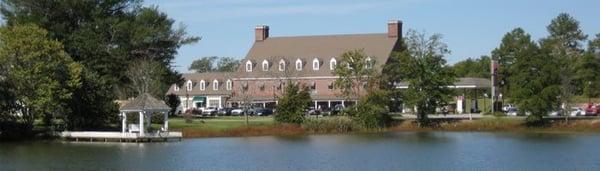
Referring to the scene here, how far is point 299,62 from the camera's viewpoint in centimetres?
11206

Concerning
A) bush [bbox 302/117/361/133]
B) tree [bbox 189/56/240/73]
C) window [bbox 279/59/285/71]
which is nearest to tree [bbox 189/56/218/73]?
tree [bbox 189/56/240/73]

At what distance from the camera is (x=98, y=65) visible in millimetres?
78500

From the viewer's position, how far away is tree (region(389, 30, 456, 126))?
8181cm

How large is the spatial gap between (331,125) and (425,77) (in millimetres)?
11219

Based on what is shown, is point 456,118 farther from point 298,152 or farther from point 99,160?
point 99,160

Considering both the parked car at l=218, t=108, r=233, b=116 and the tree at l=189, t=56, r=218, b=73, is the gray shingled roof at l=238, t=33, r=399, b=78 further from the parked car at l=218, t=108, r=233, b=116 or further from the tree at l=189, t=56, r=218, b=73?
the tree at l=189, t=56, r=218, b=73

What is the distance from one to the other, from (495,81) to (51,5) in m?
49.9

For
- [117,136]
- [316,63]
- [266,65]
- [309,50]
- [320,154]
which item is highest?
[309,50]

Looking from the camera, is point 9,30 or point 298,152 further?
point 9,30

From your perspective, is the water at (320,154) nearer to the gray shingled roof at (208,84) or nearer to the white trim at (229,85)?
the white trim at (229,85)

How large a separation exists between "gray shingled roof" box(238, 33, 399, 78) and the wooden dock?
1724 inches

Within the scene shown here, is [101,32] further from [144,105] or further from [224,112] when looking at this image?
[224,112]

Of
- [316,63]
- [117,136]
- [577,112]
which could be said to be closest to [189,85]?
[316,63]

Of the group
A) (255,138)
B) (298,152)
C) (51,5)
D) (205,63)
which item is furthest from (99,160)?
(205,63)
